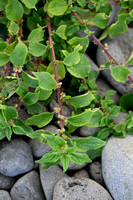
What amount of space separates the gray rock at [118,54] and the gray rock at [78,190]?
92 cm

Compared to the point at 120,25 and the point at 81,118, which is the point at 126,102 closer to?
the point at 120,25

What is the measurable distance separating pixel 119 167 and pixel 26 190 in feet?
2.29

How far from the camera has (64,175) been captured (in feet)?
6.19

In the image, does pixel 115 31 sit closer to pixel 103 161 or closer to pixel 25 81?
pixel 25 81

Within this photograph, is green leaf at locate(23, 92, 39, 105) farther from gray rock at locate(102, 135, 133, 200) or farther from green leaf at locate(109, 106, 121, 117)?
gray rock at locate(102, 135, 133, 200)

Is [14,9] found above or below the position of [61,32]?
above

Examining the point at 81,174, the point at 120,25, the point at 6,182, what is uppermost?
the point at 120,25

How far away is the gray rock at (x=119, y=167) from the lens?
1676mm

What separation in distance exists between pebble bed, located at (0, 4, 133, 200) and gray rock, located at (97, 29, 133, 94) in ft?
1.71

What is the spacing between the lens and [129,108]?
7.35 feet

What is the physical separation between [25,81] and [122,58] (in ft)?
3.55

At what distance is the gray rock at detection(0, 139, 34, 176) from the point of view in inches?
70.3

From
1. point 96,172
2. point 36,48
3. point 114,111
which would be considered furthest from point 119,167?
point 36,48

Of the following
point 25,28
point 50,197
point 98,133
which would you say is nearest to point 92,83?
point 98,133
